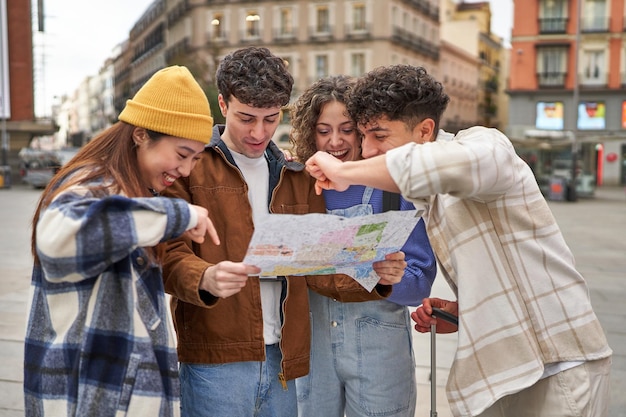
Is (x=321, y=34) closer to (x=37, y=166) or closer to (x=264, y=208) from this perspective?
(x=37, y=166)

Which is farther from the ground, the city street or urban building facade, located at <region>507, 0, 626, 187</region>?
urban building facade, located at <region>507, 0, 626, 187</region>

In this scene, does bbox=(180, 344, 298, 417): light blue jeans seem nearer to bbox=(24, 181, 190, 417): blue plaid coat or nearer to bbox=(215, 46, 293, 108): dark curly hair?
bbox=(24, 181, 190, 417): blue plaid coat

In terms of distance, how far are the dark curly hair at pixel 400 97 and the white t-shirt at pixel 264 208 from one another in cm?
40

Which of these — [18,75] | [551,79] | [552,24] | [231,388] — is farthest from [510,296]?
[18,75]

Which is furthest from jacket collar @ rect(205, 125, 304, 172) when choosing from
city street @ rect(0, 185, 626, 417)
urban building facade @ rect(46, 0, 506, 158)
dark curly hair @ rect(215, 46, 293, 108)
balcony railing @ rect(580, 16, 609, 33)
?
balcony railing @ rect(580, 16, 609, 33)

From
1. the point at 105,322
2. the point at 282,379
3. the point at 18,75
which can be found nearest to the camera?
the point at 105,322

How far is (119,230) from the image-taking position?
156 cm

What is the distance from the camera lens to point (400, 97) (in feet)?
6.52

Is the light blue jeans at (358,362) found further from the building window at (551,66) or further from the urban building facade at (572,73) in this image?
the building window at (551,66)

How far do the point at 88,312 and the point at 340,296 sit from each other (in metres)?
0.94

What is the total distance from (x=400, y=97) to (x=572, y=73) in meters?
38.4

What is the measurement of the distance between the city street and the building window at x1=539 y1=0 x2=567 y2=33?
21640 millimetres

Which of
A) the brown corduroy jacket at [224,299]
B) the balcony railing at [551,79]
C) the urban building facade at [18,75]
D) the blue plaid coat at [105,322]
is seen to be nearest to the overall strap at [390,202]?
the brown corduroy jacket at [224,299]

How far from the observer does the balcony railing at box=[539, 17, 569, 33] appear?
37281mm
